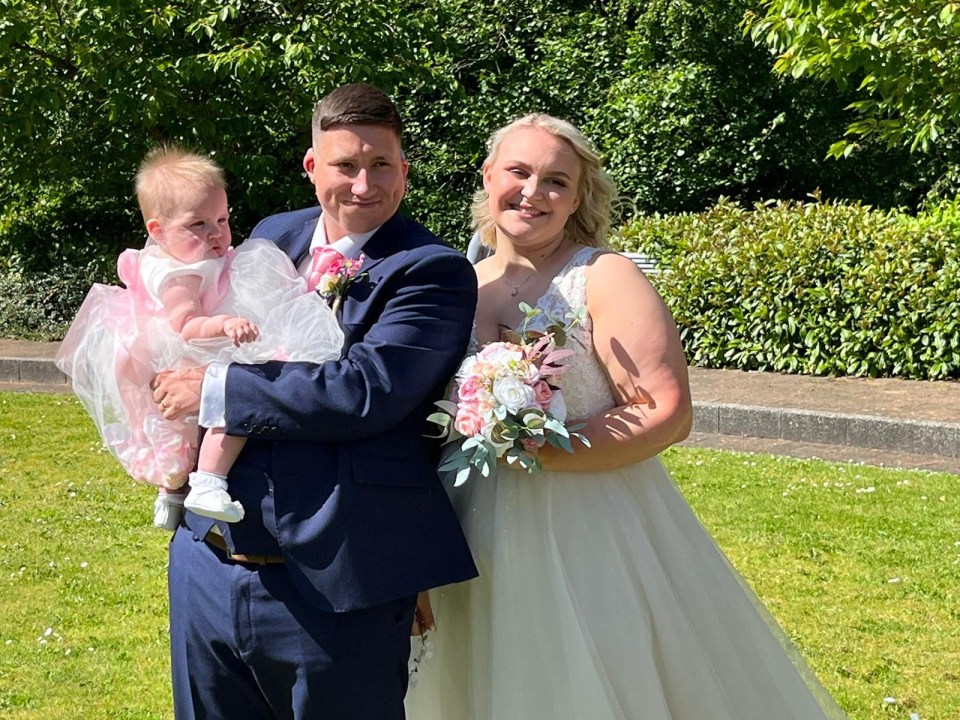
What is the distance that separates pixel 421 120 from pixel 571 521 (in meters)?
15.2

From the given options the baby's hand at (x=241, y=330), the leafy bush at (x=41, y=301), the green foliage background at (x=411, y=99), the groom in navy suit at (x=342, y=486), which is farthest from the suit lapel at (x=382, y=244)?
the leafy bush at (x=41, y=301)

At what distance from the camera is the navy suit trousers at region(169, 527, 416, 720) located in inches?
104

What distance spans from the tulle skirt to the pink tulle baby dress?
75 cm

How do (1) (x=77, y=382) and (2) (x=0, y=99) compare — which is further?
(2) (x=0, y=99)

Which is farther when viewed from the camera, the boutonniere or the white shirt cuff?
the boutonniere

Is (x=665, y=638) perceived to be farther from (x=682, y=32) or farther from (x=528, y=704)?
(x=682, y=32)

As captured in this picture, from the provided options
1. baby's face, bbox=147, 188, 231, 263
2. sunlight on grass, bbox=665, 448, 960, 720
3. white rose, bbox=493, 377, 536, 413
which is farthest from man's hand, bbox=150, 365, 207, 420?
sunlight on grass, bbox=665, 448, 960, 720

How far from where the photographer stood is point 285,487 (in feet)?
8.53

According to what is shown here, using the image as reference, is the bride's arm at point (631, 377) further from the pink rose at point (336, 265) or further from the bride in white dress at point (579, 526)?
the pink rose at point (336, 265)

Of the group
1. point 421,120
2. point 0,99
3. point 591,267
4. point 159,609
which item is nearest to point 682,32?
point 421,120

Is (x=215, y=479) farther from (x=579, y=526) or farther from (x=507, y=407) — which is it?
(x=579, y=526)

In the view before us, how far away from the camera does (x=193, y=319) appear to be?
2705 mm

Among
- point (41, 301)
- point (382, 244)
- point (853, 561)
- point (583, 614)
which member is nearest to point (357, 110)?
point (382, 244)

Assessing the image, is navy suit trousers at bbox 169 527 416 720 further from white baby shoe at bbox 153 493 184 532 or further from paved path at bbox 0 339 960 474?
paved path at bbox 0 339 960 474
